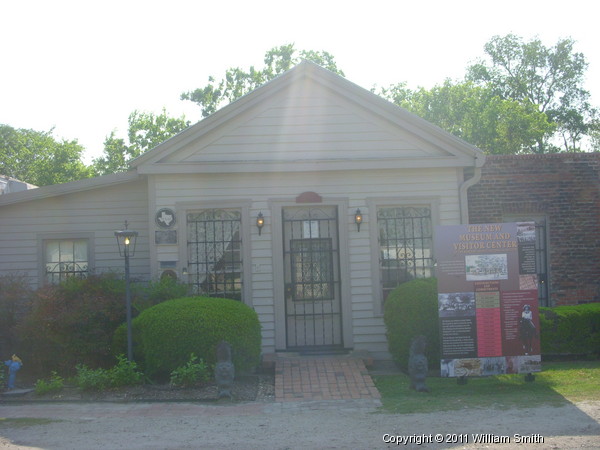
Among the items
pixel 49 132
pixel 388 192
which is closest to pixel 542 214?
pixel 388 192

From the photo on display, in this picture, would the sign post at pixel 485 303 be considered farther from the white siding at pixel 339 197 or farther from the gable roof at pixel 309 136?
the gable roof at pixel 309 136

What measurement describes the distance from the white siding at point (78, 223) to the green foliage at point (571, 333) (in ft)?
23.0

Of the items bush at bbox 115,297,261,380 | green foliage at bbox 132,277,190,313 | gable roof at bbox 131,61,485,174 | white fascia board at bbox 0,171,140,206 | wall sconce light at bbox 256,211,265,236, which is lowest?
bush at bbox 115,297,261,380

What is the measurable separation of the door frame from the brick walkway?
1.57 feet

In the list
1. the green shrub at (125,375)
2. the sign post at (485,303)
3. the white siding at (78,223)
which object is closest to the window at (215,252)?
the white siding at (78,223)

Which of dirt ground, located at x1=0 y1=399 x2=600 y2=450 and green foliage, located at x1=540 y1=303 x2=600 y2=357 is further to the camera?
green foliage, located at x1=540 y1=303 x2=600 y2=357

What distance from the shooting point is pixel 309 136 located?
11922mm

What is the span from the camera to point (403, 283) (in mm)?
11461

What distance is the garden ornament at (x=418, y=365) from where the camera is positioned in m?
9.45

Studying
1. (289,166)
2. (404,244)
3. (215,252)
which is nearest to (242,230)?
(215,252)

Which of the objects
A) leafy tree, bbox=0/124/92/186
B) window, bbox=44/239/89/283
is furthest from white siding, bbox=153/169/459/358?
leafy tree, bbox=0/124/92/186

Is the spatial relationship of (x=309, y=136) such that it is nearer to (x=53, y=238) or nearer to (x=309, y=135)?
(x=309, y=135)

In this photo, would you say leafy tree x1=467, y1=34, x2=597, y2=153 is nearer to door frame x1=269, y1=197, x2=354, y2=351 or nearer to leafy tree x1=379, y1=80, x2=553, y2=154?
leafy tree x1=379, y1=80, x2=553, y2=154

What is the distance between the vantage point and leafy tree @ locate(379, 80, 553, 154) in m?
35.8
